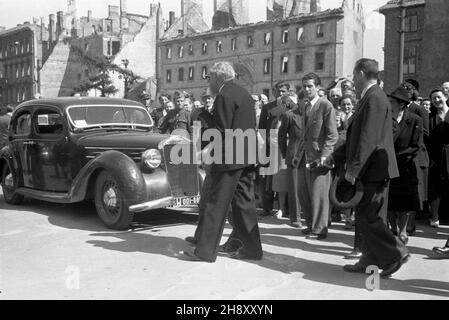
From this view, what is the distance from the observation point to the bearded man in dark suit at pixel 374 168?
15.3 ft

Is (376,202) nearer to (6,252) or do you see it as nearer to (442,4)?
(6,252)

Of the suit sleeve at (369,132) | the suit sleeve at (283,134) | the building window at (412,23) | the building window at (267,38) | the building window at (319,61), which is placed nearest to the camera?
the suit sleeve at (369,132)

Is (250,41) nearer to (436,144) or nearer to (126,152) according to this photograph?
(436,144)

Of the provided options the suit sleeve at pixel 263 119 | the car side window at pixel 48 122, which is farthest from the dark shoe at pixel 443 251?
the car side window at pixel 48 122

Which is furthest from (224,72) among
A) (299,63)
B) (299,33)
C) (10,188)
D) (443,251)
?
(299,33)

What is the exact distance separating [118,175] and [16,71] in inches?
2843

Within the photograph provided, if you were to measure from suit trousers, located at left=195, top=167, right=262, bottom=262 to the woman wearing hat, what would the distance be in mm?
1892

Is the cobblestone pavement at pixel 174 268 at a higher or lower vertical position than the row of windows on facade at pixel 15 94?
lower

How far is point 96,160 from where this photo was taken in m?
7.21

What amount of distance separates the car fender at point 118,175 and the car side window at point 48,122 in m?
1.34

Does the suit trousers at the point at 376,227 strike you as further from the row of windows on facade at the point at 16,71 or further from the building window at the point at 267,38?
the row of windows on facade at the point at 16,71

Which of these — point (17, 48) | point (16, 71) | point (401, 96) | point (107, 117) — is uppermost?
point (17, 48)

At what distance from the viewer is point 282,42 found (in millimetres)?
49250
